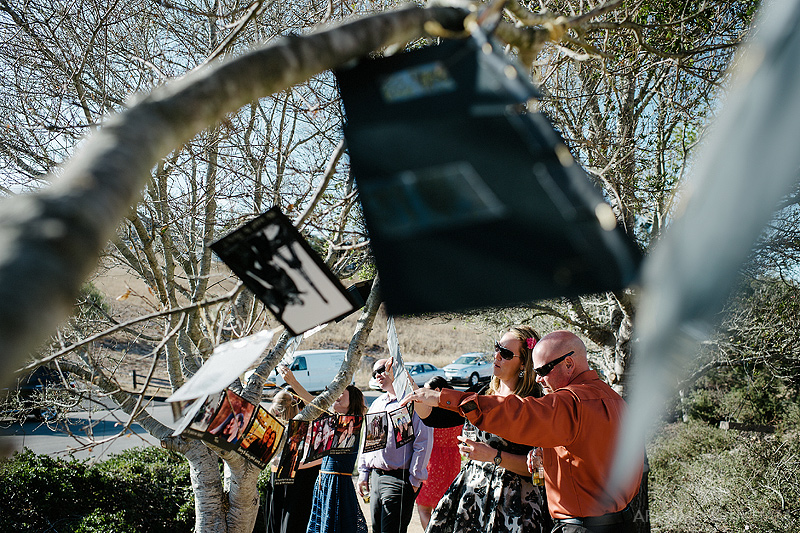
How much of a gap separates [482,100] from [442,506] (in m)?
3.03

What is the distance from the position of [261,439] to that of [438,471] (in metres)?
2.64

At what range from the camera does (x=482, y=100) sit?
51.0 inches

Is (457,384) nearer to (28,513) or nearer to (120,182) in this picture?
(28,513)

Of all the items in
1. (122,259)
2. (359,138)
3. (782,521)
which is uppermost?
(122,259)

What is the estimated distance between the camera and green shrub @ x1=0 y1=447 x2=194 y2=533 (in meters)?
5.43

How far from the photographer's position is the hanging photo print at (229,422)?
2.77m

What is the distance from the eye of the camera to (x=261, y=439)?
319 centimetres

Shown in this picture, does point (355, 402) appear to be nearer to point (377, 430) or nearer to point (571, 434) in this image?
point (377, 430)

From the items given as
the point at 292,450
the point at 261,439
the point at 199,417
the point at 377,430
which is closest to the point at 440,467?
the point at 377,430

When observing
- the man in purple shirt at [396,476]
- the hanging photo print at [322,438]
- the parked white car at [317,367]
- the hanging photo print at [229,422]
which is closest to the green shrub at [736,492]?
the man in purple shirt at [396,476]

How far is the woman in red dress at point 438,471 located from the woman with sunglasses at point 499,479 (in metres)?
1.73

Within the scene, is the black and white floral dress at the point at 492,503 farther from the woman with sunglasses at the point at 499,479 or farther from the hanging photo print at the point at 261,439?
the hanging photo print at the point at 261,439

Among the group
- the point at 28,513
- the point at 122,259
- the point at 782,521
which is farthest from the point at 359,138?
the point at 28,513

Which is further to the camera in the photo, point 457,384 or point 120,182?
point 457,384
